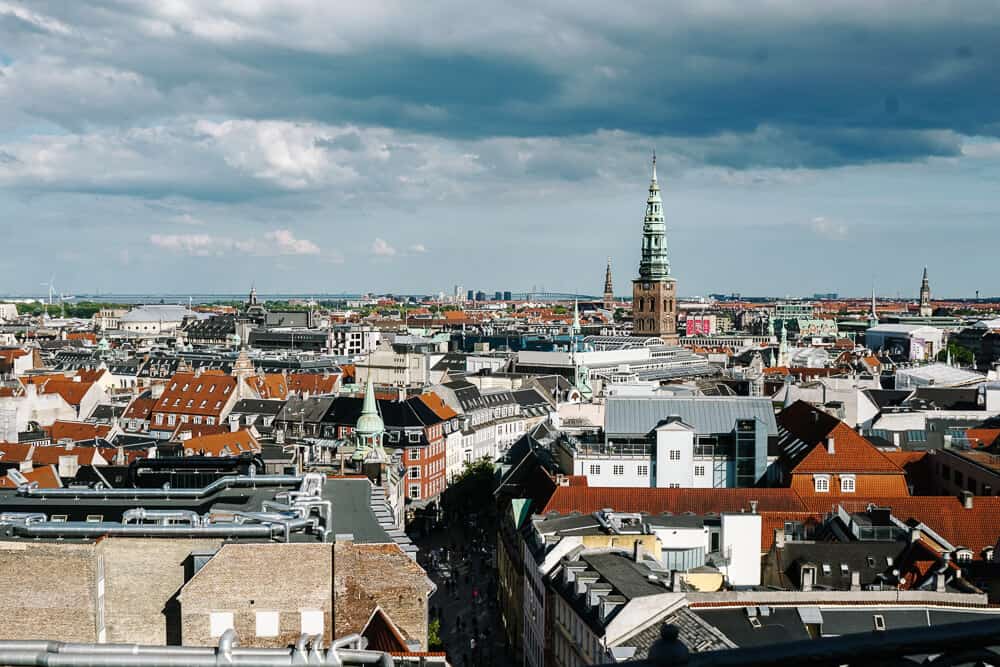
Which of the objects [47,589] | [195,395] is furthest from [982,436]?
[195,395]

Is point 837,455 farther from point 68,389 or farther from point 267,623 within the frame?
point 68,389

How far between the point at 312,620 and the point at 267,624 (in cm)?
75

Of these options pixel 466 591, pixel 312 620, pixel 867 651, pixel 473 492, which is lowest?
pixel 466 591

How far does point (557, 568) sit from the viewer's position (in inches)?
1336

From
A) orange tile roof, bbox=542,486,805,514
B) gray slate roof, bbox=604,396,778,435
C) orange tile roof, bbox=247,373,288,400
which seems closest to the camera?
orange tile roof, bbox=542,486,805,514

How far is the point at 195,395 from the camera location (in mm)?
82438

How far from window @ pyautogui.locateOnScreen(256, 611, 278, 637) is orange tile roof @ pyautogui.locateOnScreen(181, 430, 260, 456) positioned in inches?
1615

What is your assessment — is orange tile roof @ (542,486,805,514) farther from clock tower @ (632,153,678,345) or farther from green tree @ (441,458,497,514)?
clock tower @ (632,153,678,345)

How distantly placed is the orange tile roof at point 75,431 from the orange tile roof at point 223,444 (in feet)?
26.2

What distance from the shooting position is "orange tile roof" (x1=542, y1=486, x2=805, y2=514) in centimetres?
4194

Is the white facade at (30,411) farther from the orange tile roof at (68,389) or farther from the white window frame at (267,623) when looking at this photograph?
the white window frame at (267,623)

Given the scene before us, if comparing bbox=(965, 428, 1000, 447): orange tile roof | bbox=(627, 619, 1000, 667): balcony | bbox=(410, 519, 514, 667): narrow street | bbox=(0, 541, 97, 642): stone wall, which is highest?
bbox=(627, 619, 1000, 667): balcony

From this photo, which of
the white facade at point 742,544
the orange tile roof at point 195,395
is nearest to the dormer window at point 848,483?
the white facade at point 742,544

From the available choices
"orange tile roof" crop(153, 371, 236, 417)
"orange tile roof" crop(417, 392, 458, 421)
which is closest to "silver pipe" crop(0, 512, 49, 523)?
"orange tile roof" crop(417, 392, 458, 421)
